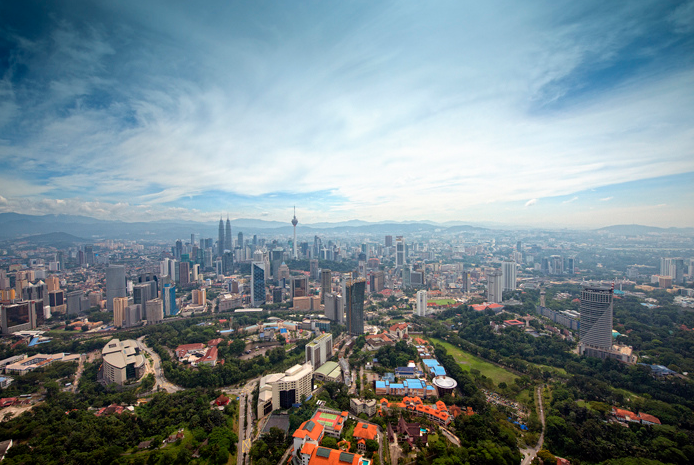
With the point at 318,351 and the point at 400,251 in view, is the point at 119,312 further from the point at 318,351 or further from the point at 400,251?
the point at 400,251

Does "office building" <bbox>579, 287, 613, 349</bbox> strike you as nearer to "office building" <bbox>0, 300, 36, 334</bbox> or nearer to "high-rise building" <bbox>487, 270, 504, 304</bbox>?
"high-rise building" <bbox>487, 270, 504, 304</bbox>

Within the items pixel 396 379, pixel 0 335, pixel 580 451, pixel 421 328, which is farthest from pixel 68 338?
pixel 580 451

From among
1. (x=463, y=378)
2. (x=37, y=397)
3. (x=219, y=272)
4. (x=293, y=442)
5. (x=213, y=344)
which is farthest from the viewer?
(x=219, y=272)

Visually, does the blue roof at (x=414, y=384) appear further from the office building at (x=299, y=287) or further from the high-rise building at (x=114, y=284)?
the high-rise building at (x=114, y=284)

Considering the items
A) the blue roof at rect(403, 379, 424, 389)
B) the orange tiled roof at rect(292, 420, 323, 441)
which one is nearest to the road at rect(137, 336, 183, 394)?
the orange tiled roof at rect(292, 420, 323, 441)

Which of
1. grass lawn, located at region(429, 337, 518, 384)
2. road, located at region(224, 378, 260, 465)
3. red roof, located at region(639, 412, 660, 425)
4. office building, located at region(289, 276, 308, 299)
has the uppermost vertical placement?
office building, located at region(289, 276, 308, 299)

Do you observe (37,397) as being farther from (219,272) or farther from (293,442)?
(219,272)
